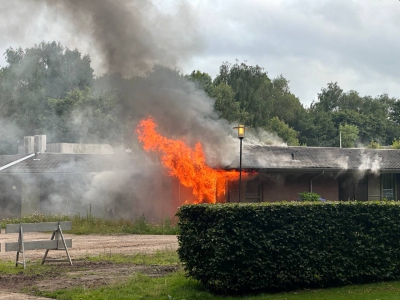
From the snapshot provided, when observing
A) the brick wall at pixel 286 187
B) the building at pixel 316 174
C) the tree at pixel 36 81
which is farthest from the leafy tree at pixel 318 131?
the brick wall at pixel 286 187

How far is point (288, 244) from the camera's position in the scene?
435 inches

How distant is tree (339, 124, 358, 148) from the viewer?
6956cm

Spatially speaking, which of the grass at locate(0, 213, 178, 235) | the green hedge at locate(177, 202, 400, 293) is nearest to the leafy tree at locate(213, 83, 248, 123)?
the grass at locate(0, 213, 178, 235)

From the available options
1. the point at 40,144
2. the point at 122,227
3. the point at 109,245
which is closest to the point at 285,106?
the point at 40,144

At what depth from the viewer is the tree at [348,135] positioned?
69.6m

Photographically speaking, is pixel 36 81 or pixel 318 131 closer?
pixel 36 81

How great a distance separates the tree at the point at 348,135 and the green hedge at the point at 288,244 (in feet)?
193

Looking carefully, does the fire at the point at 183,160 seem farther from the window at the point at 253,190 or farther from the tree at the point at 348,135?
the tree at the point at 348,135

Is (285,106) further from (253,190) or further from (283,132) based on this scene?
(253,190)

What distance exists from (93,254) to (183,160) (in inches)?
392

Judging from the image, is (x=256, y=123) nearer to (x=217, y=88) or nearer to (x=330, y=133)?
(x=217, y=88)

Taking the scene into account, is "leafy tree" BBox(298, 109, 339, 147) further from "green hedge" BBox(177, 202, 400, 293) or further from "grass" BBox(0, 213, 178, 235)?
"green hedge" BBox(177, 202, 400, 293)

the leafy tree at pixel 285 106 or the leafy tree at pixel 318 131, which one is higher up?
the leafy tree at pixel 285 106

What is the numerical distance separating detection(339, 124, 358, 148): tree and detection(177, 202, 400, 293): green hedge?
58774 millimetres
